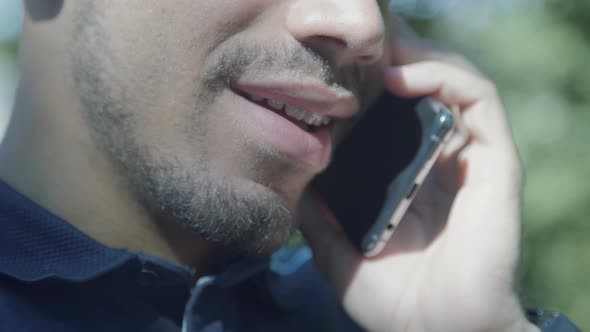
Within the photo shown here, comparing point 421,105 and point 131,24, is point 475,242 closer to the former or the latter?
point 421,105

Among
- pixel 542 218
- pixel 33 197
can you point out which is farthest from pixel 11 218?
pixel 542 218

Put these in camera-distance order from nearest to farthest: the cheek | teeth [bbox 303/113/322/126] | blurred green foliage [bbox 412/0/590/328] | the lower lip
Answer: the cheek → the lower lip → teeth [bbox 303/113/322/126] → blurred green foliage [bbox 412/0/590/328]

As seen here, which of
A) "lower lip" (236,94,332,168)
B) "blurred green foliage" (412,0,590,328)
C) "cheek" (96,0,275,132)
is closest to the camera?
"cheek" (96,0,275,132)

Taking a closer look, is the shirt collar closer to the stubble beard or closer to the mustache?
the stubble beard

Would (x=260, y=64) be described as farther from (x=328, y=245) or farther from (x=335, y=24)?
(x=328, y=245)

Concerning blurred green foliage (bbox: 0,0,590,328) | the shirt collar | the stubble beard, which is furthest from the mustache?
blurred green foliage (bbox: 0,0,590,328)

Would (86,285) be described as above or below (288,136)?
below

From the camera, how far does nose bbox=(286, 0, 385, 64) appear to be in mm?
1311

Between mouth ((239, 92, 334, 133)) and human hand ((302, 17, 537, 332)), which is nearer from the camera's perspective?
mouth ((239, 92, 334, 133))

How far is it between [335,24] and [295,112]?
0.25m

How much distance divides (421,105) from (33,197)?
41.4 inches

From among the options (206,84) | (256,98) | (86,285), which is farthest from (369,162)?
(86,285)

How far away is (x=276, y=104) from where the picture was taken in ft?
4.67

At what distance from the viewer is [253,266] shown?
1585mm
